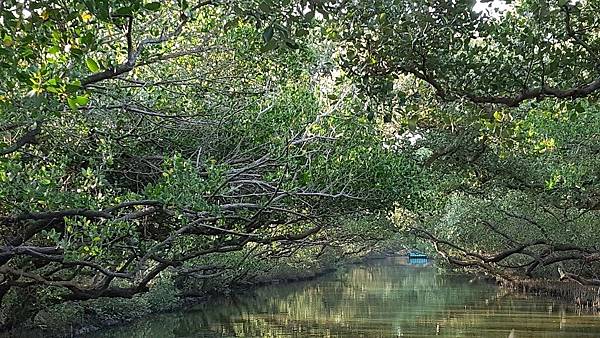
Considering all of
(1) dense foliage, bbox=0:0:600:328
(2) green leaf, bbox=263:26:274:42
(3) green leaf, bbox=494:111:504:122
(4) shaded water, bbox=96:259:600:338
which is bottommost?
(4) shaded water, bbox=96:259:600:338

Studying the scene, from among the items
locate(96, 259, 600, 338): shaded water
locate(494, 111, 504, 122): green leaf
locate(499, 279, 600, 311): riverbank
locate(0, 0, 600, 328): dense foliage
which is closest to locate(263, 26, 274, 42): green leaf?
locate(0, 0, 600, 328): dense foliage

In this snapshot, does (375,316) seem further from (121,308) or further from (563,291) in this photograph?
(563,291)

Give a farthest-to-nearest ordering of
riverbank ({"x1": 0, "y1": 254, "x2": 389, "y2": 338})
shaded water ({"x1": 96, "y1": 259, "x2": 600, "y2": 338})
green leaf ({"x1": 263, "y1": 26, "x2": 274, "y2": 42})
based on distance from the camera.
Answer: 1. shaded water ({"x1": 96, "y1": 259, "x2": 600, "y2": 338})
2. riverbank ({"x1": 0, "y1": 254, "x2": 389, "y2": 338})
3. green leaf ({"x1": 263, "y1": 26, "x2": 274, "y2": 42})

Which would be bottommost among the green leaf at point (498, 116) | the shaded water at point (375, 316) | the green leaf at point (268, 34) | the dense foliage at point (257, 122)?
the shaded water at point (375, 316)

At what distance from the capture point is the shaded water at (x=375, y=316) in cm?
2141

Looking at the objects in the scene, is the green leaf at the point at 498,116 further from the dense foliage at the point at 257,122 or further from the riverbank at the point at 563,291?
the riverbank at the point at 563,291

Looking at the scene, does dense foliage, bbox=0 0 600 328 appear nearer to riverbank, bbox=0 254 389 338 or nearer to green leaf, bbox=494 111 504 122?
green leaf, bbox=494 111 504 122

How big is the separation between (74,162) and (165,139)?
1284 mm

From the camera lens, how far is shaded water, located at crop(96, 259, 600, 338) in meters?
21.4

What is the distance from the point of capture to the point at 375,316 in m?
25.2

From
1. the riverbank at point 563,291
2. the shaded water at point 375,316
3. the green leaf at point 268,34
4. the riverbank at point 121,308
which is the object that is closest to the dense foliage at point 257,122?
the green leaf at point 268,34

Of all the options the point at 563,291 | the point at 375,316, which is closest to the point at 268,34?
the point at 375,316

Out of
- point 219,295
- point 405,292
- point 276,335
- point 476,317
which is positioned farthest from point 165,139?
point 405,292

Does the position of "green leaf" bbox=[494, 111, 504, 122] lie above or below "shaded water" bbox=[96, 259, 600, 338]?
above
